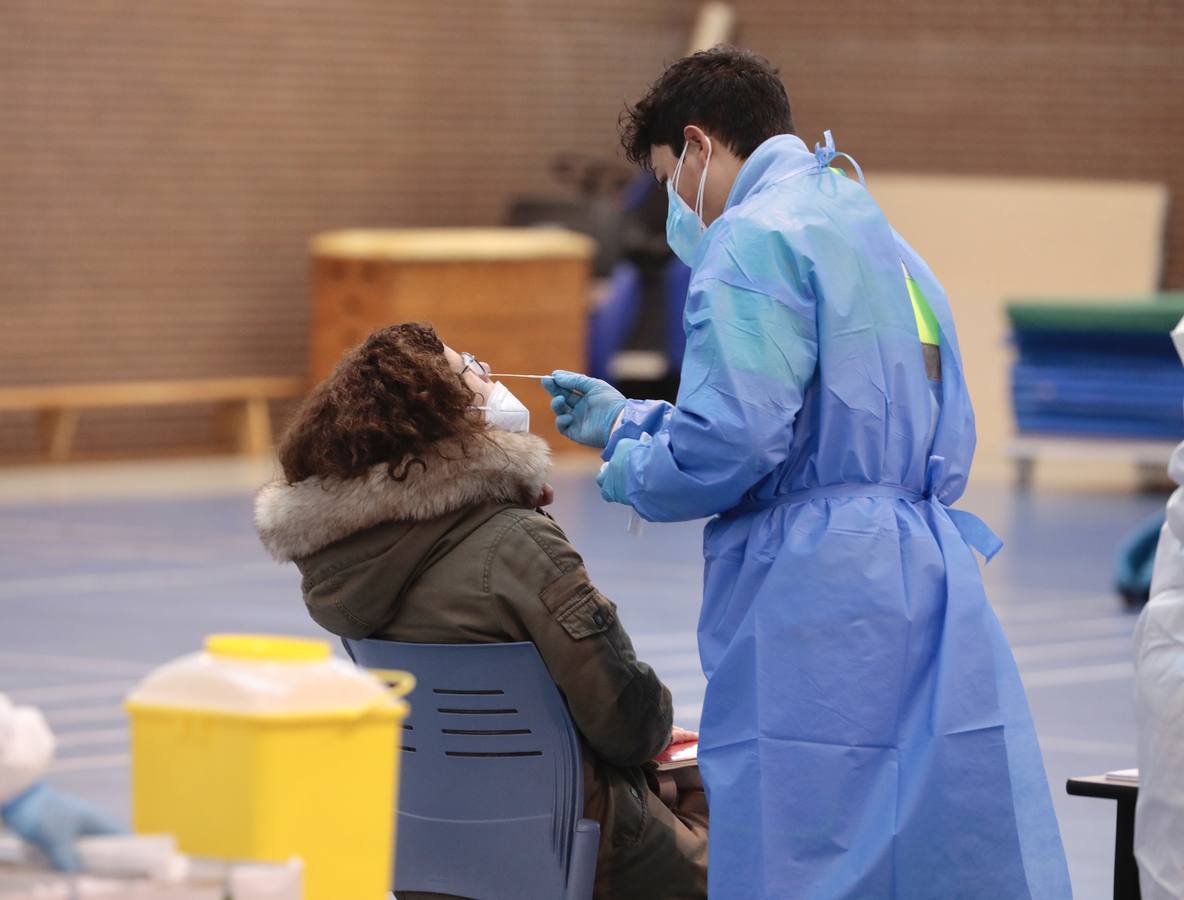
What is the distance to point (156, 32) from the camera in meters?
15.3

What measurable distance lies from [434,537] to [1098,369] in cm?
1120

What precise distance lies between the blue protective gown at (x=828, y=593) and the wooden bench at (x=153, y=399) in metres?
11.2

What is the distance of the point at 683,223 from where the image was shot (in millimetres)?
3771

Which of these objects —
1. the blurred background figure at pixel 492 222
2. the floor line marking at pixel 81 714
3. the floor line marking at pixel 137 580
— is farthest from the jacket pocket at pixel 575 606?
the blurred background figure at pixel 492 222

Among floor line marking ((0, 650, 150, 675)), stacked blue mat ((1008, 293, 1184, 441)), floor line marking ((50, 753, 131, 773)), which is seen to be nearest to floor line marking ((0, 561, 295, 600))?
floor line marking ((0, 650, 150, 675))

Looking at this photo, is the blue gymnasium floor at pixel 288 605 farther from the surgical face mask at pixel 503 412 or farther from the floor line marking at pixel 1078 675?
the surgical face mask at pixel 503 412

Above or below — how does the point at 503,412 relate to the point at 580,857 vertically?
above

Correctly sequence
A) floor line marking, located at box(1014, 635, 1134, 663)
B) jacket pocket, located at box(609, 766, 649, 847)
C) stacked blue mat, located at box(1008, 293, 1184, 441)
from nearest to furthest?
jacket pocket, located at box(609, 766, 649, 847)
floor line marking, located at box(1014, 635, 1134, 663)
stacked blue mat, located at box(1008, 293, 1184, 441)

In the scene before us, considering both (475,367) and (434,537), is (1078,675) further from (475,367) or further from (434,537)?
(434,537)

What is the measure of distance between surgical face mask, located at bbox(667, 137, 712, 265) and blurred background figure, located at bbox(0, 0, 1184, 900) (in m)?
7.19

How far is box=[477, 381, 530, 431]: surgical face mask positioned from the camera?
3809mm

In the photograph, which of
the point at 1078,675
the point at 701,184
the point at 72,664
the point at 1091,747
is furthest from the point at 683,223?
the point at 72,664

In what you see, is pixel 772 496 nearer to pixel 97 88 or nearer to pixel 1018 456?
pixel 1018 456

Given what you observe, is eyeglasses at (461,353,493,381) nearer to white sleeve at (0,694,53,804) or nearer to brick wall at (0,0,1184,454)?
white sleeve at (0,694,53,804)
